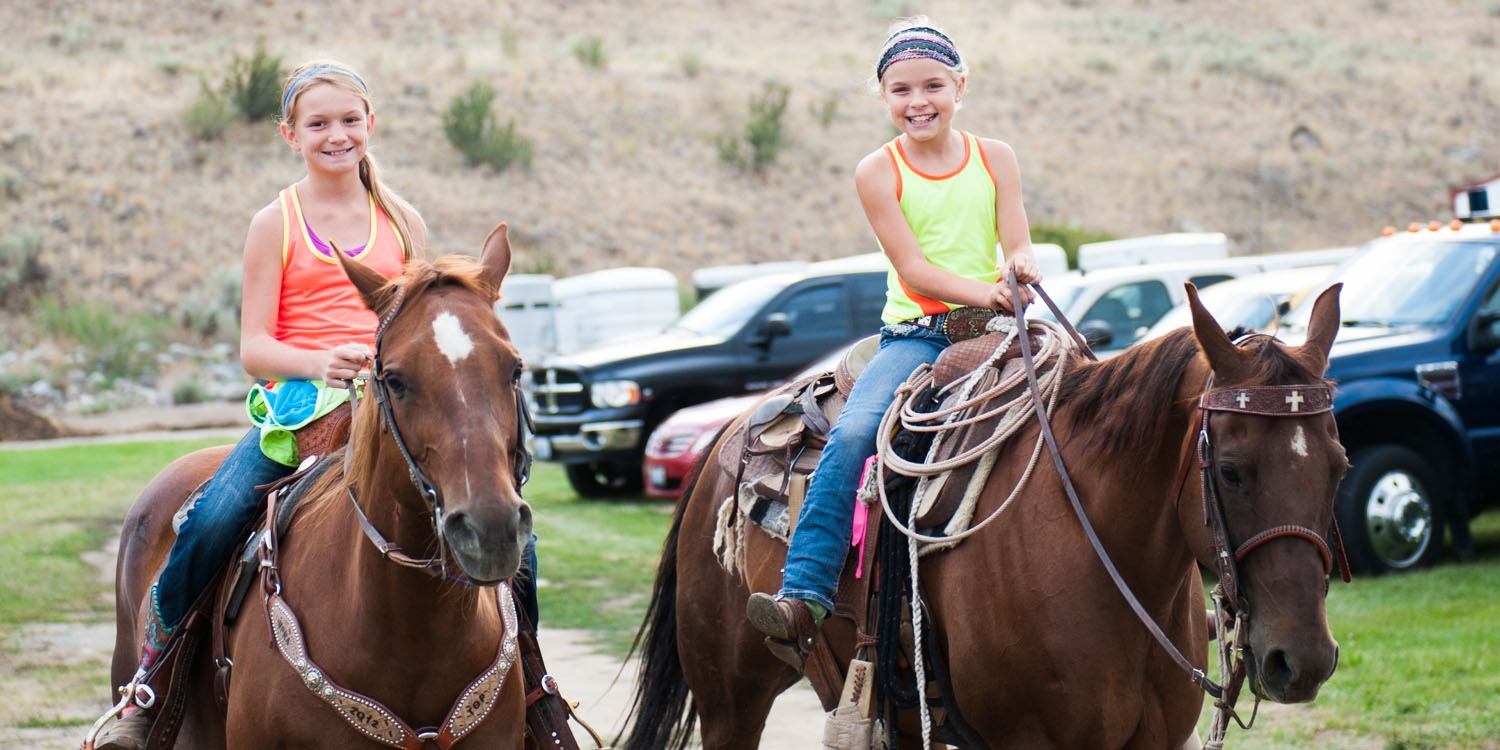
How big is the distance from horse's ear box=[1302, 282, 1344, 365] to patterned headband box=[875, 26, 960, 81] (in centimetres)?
143

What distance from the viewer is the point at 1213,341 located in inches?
133

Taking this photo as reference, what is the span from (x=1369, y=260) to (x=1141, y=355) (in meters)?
7.68

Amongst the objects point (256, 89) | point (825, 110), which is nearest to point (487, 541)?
point (256, 89)

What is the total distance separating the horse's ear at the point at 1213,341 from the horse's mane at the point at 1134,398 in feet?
0.25

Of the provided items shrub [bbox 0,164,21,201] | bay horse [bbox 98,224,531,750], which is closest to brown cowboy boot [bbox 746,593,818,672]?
bay horse [bbox 98,224,531,750]

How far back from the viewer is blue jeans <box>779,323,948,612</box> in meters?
4.29

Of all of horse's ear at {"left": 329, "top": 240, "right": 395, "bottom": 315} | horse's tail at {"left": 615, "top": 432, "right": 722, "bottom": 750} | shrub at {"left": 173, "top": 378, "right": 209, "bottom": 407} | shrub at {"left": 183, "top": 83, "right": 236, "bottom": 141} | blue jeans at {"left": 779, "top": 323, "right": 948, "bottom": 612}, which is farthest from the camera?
shrub at {"left": 183, "top": 83, "right": 236, "bottom": 141}

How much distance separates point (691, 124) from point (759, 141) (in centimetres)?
260

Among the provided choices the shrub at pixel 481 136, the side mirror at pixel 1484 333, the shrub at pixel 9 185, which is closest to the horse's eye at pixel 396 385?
the side mirror at pixel 1484 333

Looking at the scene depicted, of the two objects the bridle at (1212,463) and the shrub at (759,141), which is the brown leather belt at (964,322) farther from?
the shrub at (759,141)

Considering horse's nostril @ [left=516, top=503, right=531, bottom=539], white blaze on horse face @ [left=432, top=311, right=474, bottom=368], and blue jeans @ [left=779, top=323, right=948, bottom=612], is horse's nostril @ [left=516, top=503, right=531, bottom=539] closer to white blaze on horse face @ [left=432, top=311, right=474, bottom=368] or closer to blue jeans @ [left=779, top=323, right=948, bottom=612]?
white blaze on horse face @ [left=432, top=311, right=474, bottom=368]

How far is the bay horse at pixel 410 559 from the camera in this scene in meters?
3.07

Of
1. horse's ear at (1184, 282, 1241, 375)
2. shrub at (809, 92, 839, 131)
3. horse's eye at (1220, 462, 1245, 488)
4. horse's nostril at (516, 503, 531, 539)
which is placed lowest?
horse's eye at (1220, 462, 1245, 488)

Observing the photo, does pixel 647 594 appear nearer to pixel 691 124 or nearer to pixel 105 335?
pixel 105 335
